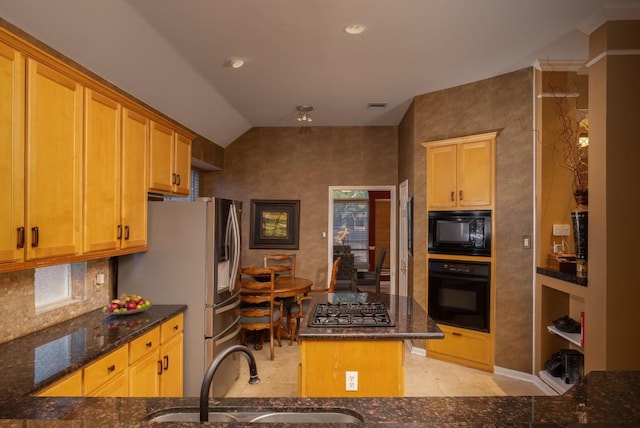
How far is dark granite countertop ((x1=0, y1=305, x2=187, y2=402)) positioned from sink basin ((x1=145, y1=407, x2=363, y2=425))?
800mm

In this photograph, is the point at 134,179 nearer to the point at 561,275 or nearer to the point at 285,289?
the point at 285,289

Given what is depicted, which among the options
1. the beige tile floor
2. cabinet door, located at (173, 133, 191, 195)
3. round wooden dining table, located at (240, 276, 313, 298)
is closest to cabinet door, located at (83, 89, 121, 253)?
cabinet door, located at (173, 133, 191, 195)

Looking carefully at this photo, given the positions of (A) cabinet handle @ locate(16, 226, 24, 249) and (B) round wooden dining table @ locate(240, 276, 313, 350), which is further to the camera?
(B) round wooden dining table @ locate(240, 276, 313, 350)

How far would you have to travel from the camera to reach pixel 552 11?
283 cm

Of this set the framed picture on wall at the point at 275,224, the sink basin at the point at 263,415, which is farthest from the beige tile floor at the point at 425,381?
the sink basin at the point at 263,415

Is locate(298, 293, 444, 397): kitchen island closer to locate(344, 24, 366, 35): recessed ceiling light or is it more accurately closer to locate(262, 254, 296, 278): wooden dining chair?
locate(344, 24, 366, 35): recessed ceiling light

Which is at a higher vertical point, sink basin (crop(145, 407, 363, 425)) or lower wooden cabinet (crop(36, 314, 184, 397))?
sink basin (crop(145, 407, 363, 425))

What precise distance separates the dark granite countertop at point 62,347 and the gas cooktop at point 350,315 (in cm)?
108

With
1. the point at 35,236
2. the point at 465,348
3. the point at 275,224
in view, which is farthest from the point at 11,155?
the point at 275,224

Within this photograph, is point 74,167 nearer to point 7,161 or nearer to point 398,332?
point 7,161

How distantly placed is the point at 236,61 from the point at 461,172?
2523mm

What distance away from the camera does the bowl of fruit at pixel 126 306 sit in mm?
2830

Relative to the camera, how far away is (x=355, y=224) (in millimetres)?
10320

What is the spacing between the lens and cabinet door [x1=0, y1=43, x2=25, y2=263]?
1783 millimetres
